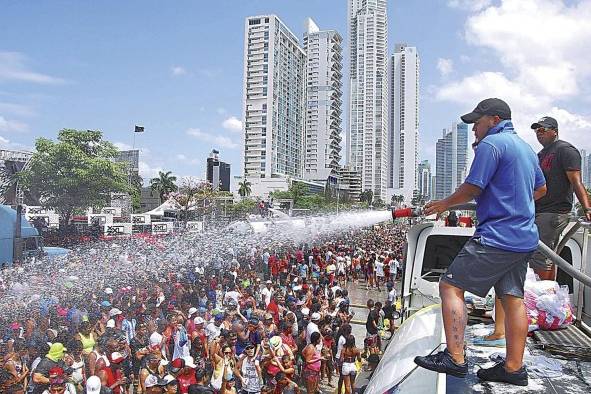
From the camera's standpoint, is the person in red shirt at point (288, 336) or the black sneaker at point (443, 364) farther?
the person in red shirt at point (288, 336)

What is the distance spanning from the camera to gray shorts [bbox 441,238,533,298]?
2275 millimetres

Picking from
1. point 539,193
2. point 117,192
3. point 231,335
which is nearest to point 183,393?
point 231,335

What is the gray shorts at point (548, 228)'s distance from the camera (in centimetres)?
351

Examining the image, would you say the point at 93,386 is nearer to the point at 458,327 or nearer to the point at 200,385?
the point at 200,385

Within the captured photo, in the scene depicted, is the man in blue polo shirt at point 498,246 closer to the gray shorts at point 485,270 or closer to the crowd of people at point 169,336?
the gray shorts at point 485,270

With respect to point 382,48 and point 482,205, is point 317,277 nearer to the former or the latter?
point 482,205

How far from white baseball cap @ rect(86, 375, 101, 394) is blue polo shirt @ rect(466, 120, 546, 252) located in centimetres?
584

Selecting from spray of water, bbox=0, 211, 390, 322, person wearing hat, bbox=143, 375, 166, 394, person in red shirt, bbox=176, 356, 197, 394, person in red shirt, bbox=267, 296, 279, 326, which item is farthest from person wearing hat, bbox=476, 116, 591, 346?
spray of water, bbox=0, 211, 390, 322

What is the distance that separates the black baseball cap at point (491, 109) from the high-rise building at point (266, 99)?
432ft

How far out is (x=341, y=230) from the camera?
135 ft

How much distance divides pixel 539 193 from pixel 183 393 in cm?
523

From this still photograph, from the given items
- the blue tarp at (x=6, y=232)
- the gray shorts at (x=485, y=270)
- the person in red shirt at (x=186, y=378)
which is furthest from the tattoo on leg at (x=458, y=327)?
the blue tarp at (x=6, y=232)

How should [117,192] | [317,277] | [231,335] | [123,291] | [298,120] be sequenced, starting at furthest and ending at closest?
1. [298,120]
2. [117,192]
3. [317,277]
4. [123,291]
5. [231,335]

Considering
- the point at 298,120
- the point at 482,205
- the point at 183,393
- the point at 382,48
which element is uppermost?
the point at 382,48
